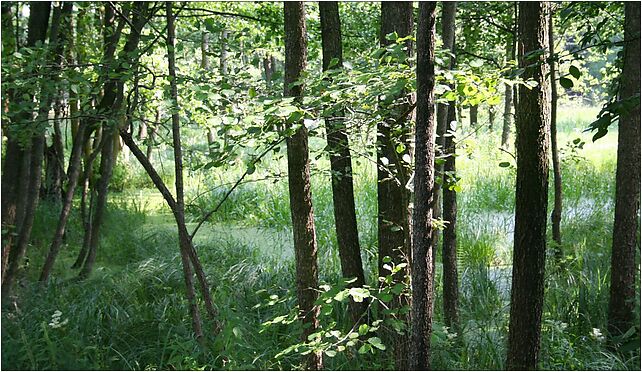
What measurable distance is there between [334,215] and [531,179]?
6.08 ft

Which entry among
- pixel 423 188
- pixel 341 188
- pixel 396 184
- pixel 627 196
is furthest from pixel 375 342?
pixel 627 196

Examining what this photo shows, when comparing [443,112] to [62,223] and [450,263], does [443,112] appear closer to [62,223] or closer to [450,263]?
[450,263]

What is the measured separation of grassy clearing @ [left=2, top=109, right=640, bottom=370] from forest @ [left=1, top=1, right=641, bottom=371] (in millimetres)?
19

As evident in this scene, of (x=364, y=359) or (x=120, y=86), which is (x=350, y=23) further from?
(x=364, y=359)

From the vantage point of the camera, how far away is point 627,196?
3.49 meters

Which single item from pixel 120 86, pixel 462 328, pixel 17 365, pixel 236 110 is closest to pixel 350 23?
pixel 120 86

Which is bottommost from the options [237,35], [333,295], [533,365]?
[533,365]

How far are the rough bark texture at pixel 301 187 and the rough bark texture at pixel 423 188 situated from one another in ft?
2.02

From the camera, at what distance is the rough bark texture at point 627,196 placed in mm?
3375

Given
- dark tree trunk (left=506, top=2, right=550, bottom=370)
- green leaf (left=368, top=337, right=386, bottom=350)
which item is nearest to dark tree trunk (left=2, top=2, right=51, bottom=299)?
green leaf (left=368, top=337, right=386, bottom=350)

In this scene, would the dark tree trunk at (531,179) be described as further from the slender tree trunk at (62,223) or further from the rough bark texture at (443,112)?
the slender tree trunk at (62,223)

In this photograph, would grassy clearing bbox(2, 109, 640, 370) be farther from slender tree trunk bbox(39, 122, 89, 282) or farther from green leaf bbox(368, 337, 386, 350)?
green leaf bbox(368, 337, 386, 350)

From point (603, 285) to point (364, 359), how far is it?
1.75 meters

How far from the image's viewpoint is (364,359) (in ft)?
10.8
